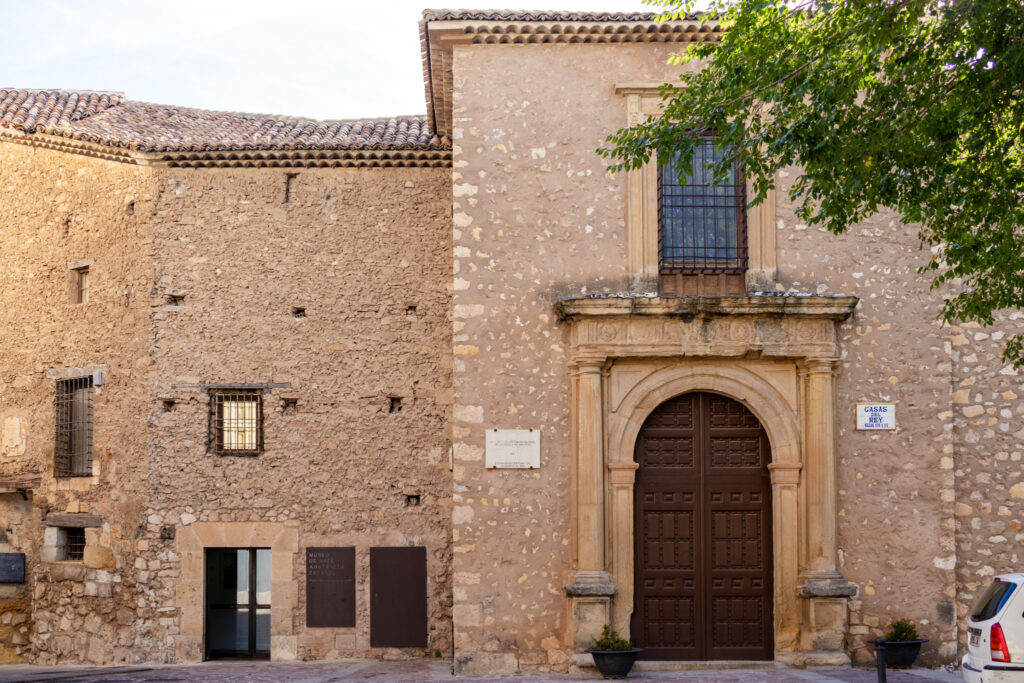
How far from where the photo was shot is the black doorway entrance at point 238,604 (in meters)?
13.4

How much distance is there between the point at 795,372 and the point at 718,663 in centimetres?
307

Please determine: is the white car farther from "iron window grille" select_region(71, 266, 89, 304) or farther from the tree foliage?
"iron window grille" select_region(71, 266, 89, 304)

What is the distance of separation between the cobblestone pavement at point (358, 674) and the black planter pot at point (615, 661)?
0.48ft

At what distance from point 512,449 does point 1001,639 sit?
495 centimetres

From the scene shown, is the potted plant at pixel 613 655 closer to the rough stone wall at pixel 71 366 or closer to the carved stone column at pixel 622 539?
the carved stone column at pixel 622 539

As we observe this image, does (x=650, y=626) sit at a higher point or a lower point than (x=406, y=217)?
lower

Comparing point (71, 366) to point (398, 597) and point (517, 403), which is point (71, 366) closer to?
point (398, 597)

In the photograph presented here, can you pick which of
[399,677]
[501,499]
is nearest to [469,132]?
[501,499]

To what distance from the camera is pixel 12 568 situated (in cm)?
1438

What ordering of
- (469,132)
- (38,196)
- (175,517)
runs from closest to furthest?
(469,132), (175,517), (38,196)

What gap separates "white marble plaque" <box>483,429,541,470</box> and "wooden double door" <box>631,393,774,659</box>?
43.6 inches

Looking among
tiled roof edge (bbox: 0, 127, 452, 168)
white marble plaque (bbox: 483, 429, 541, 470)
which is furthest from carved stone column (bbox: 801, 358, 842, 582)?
tiled roof edge (bbox: 0, 127, 452, 168)

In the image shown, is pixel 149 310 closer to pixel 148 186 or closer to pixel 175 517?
pixel 148 186

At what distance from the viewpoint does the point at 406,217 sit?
44.4 ft
